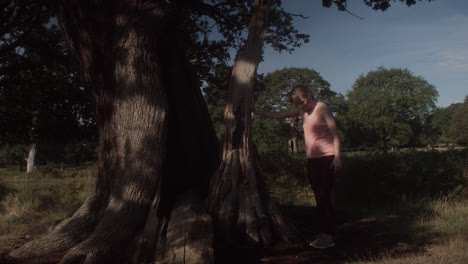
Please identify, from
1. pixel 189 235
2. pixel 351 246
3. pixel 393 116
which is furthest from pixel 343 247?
pixel 393 116

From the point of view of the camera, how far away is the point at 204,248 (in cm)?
339

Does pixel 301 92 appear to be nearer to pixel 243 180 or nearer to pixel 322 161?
pixel 322 161

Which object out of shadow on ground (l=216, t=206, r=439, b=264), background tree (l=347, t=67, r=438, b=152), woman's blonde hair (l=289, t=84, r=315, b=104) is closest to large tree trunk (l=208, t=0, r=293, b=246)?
shadow on ground (l=216, t=206, r=439, b=264)

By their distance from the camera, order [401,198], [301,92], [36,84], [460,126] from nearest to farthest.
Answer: [301,92] < [401,198] < [36,84] < [460,126]

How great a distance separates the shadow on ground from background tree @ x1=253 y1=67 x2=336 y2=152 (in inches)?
1243

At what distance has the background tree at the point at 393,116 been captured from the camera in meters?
42.6

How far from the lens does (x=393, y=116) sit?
42.8 m

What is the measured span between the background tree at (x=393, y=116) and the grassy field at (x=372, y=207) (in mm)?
38394

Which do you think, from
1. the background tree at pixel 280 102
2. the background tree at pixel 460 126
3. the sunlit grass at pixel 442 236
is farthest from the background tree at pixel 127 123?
the background tree at pixel 460 126

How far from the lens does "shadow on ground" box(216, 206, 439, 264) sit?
361 cm

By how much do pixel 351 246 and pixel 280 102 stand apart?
35610 millimetres

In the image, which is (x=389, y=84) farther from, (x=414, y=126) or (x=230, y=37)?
(x=230, y=37)

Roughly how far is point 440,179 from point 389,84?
48.6 meters

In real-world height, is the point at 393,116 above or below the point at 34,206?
above
